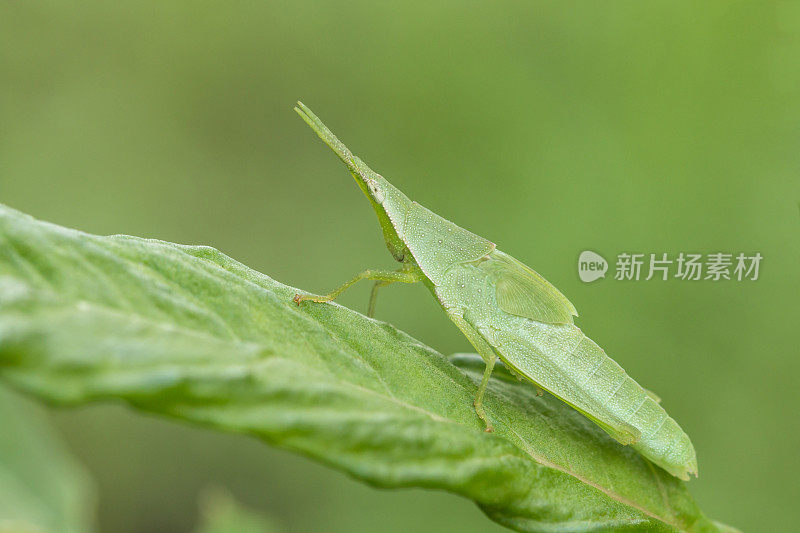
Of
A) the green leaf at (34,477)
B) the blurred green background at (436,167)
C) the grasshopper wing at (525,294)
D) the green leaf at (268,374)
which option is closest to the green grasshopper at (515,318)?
the grasshopper wing at (525,294)

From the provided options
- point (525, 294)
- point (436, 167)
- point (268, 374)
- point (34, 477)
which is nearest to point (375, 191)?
point (525, 294)

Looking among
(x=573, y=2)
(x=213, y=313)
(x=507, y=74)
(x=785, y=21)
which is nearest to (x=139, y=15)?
(x=507, y=74)

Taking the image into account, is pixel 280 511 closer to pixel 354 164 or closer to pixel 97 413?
pixel 97 413

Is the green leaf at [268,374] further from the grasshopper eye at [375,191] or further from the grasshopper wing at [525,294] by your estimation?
the grasshopper eye at [375,191]

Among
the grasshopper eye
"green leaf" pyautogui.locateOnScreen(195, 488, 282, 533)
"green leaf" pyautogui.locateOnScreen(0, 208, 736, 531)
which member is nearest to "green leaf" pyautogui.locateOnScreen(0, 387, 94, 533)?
"green leaf" pyautogui.locateOnScreen(0, 208, 736, 531)

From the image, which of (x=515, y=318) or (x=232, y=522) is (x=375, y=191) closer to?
(x=515, y=318)

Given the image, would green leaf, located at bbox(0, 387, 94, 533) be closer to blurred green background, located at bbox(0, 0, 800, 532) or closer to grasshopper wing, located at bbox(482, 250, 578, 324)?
grasshopper wing, located at bbox(482, 250, 578, 324)
